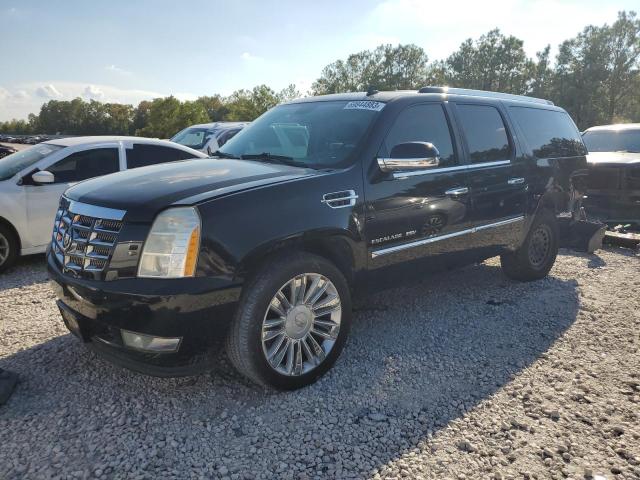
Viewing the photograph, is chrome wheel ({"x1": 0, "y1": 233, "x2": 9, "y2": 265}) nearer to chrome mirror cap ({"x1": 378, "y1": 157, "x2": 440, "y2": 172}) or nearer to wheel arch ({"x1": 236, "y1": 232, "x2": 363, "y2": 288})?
wheel arch ({"x1": 236, "y1": 232, "x2": 363, "y2": 288})

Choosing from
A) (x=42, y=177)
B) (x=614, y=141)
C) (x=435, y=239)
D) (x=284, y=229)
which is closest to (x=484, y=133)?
(x=435, y=239)

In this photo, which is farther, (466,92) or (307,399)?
(466,92)

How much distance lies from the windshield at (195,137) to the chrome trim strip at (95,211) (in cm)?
783

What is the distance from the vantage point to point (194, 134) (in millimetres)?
11258

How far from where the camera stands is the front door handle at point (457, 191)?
3.93 m

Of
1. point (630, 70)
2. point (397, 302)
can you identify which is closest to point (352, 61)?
point (630, 70)

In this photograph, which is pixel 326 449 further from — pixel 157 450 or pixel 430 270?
pixel 430 270

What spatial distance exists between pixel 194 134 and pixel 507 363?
947 centimetres

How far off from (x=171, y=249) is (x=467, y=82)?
72.4 meters

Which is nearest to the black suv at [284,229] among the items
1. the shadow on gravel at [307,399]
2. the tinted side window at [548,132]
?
the shadow on gravel at [307,399]

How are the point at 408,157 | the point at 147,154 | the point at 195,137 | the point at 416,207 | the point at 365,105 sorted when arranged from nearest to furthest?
the point at 408,157, the point at 416,207, the point at 365,105, the point at 147,154, the point at 195,137

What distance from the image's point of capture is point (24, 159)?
19.6 feet

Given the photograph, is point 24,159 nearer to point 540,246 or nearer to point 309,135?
point 309,135

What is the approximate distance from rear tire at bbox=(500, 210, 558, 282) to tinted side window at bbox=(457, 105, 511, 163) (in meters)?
1.02
